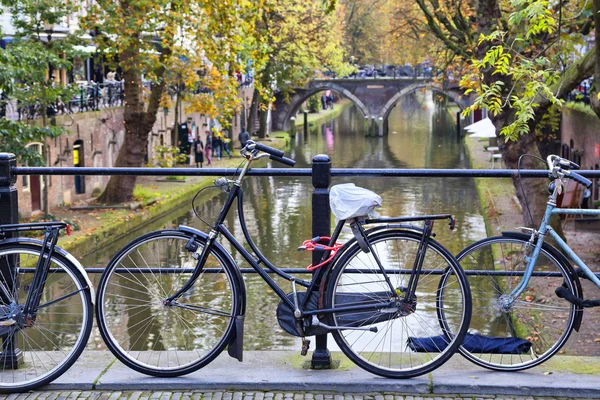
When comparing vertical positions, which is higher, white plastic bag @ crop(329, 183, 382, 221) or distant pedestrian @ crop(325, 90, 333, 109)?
distant pedestrian @ crop(325, 90, 333, 109)

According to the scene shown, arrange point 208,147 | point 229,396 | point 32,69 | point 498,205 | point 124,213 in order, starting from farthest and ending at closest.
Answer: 1. point 208,147
2. point 498,205
3. point 124,213
4. point 32,69
5. point 229,396

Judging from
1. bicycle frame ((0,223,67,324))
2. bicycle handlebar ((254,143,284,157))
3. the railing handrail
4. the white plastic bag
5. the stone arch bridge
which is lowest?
bicycle frame ((0,223,67,324))

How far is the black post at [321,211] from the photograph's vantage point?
527 centimetres

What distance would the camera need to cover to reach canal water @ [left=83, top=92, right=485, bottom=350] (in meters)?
18.2

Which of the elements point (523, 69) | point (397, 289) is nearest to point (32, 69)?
point (523, 69)

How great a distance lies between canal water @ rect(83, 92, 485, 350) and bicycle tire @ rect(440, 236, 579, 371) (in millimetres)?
9293

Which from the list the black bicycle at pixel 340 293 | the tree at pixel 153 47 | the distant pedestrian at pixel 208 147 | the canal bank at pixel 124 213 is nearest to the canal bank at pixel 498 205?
the canal bank at pixel 124 213

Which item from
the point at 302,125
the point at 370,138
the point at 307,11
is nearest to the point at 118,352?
the point at 307,11

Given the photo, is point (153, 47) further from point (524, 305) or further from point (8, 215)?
point (524, 305)

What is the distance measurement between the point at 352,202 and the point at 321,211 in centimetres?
35

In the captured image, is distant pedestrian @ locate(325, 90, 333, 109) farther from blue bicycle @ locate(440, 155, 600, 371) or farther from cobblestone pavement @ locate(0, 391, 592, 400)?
cobblestone pavement @ locate(0, 391, 592, 400)

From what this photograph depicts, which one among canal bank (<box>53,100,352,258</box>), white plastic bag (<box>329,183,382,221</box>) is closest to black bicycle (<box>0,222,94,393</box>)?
white plastic bag (<box>329,183,382,221</box>)

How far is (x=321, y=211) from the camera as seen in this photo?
5309mm

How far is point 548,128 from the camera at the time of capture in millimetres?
34031
